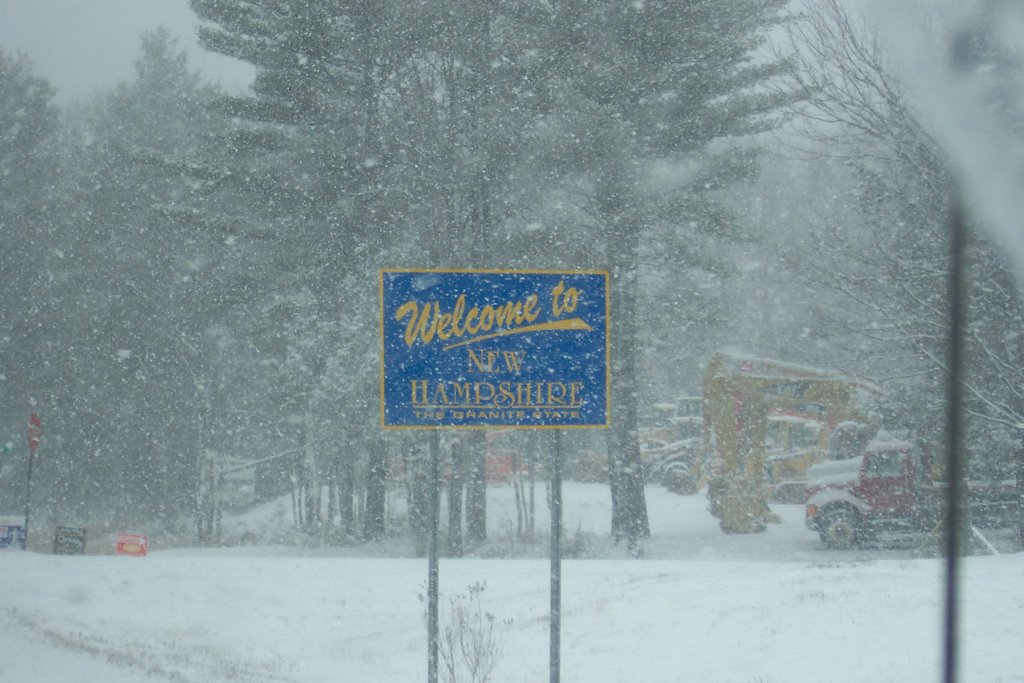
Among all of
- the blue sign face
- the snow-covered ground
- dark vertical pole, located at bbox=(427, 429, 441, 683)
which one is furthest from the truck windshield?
dark vertical pole, located at bbox=(427, 429, 441, 683)

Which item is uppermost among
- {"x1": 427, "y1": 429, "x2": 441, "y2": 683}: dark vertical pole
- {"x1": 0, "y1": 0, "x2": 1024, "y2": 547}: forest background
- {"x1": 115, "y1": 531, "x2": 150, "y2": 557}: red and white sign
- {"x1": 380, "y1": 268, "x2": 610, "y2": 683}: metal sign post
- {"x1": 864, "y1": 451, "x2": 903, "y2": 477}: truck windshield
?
{"x1": 0, "y1": 0, "x2": 1024, "y2": 547}: forest background

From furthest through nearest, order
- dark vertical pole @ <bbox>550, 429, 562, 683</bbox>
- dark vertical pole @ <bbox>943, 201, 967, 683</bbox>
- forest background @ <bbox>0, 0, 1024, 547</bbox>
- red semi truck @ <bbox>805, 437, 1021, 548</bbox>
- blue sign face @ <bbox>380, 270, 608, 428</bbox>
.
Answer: red semi truck @ <bbox>805, 437, 1021, 548</bbox> < forest background @ <bbox>0, 0, 1024, 547</bbox> < dark vertical pole @ <bbox>943, 201, 967, 683</bbox> < blue sign face @ <bbox>380, 270, 608, 428</bbox> < dark vertical pole @ <bbox>550, 429, 562, 683</bbox>

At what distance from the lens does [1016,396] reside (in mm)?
13047

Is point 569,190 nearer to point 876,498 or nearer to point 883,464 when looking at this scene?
point 883,464

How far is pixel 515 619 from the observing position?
12.1 metres

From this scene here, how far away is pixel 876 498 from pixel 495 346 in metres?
14.5

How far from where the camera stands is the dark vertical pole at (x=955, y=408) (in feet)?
34.8

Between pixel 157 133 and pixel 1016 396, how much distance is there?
26734 millimetres

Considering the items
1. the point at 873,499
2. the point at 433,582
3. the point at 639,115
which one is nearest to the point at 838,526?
the point at 873,499

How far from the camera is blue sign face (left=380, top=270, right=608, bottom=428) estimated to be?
286 inches

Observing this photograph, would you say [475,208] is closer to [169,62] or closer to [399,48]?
[399,48]

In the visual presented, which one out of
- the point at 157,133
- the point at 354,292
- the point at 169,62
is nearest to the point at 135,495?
the point at 157,133

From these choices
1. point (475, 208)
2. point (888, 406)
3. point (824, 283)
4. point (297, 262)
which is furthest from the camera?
point (297, 262)

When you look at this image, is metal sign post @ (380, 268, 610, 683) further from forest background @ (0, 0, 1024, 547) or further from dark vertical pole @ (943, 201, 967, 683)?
forest background @ (0, 0, 1024, 547)
